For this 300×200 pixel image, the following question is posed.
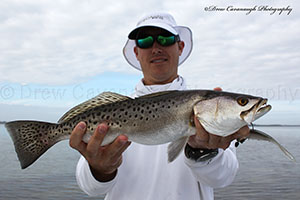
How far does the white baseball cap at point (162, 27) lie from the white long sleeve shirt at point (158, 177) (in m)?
1.86

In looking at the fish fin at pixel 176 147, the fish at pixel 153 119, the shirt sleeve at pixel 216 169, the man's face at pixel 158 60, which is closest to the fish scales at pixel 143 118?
the fish at pixel 153 119

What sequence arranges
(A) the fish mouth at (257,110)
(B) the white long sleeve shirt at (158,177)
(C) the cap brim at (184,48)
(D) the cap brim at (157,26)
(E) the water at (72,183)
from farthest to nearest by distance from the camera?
1. (E) the water at (72,183)
2. (C) the cap brim at (184,48)
3. (D) the cap brim at (157,26)
4. (B) the white long sleeve shirt at (158,177)
5. (A) the fish mouth at (257,110)

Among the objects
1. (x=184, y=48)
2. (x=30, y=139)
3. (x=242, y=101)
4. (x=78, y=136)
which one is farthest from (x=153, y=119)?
(x=184, y=48)

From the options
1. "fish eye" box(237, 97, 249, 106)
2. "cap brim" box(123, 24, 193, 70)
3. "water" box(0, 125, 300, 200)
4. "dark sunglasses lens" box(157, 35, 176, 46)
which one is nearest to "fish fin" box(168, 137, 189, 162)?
"fish eye" box(237, 97, 249, 106)

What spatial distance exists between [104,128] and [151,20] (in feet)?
6.74

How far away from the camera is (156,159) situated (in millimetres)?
3848

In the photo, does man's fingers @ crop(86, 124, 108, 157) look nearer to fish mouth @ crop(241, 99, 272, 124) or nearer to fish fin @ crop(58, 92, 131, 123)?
fish fin @ crop(58, 92, 131, 123)

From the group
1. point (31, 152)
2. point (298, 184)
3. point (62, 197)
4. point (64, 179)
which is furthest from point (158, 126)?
point (298, 184)

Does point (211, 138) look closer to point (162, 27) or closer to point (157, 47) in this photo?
point (157, 47)

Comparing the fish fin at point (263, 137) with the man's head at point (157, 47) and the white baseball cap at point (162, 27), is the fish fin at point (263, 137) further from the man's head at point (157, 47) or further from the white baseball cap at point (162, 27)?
the white baseball cap at point (162, 27)

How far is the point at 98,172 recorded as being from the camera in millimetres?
3654

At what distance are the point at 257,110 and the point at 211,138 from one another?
0.60m

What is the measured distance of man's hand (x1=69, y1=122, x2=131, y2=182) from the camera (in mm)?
3369

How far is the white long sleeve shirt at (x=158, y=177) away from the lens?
355 cm
